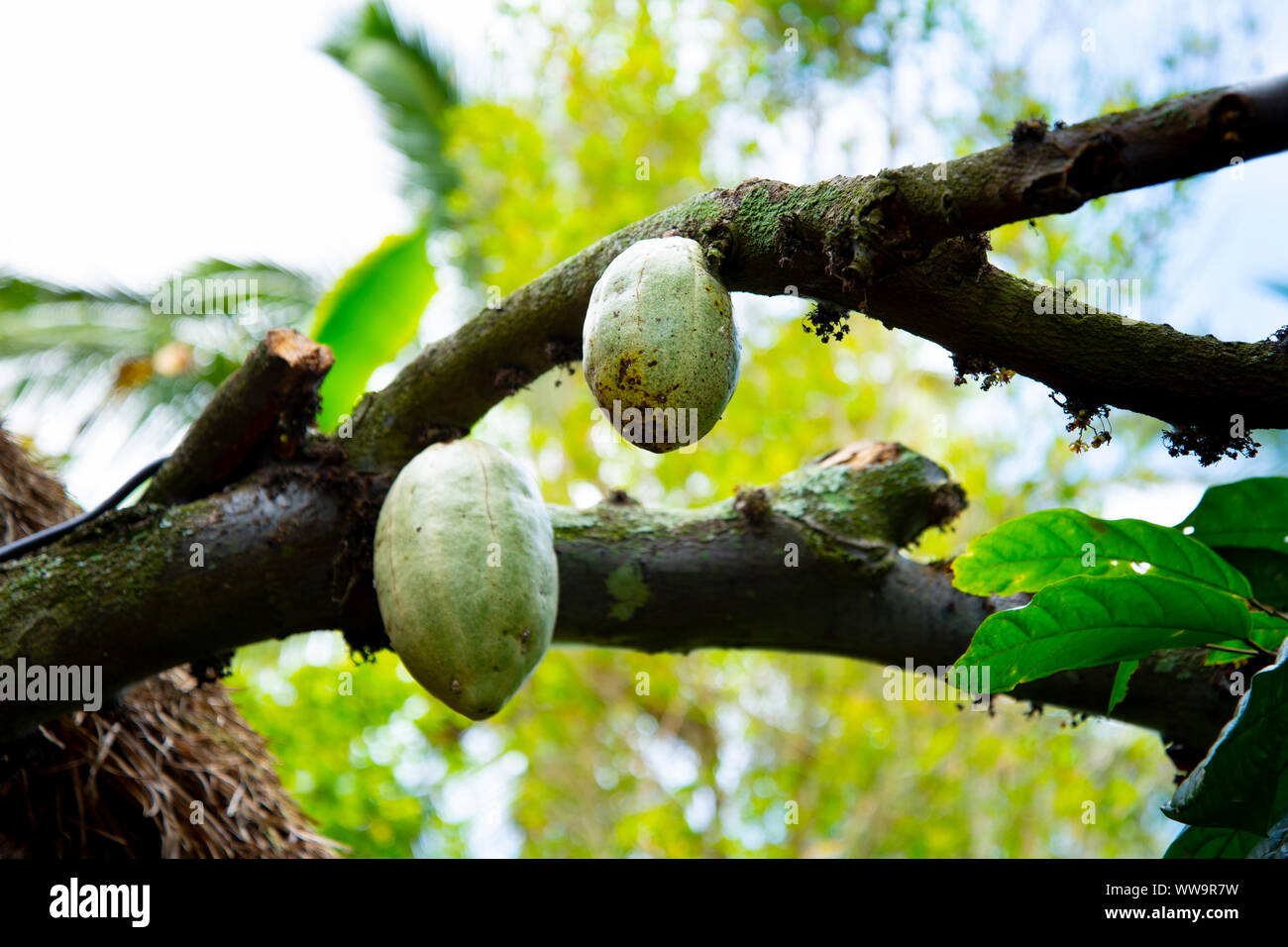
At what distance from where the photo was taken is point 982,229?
916mm

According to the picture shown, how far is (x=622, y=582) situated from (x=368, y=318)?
1262mm

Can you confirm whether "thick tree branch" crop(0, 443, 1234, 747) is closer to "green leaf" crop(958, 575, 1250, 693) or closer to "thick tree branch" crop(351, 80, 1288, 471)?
"thick tree branch" crop(351, 80, 1288, 471)

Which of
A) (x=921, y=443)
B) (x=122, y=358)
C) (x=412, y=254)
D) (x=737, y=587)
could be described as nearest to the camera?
(x=737, y=587)

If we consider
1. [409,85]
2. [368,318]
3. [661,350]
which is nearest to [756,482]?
[368,318]

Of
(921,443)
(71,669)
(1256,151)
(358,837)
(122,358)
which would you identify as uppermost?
(122,358)

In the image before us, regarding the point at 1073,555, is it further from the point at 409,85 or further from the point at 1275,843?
the point at 409,85

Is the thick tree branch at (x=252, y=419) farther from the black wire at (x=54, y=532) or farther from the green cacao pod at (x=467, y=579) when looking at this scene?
the green cacao pod at (x=467, y=579)

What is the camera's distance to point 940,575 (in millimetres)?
1717

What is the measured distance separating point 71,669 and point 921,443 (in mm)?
3507

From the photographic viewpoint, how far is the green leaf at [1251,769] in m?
1.04

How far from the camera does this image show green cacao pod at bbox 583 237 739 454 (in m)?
0.96

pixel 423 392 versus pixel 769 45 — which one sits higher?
pixel 769 45
